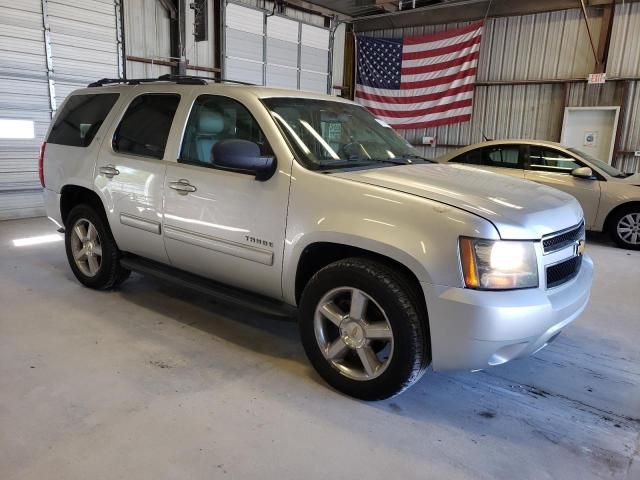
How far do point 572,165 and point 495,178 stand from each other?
5.10 metres

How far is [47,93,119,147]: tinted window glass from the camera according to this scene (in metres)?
4.13

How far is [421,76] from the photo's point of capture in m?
12.7

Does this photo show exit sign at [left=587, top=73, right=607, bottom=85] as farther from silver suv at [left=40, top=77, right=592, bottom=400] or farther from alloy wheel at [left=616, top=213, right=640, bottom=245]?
silver suv at [left=40, top=77, right=592, bottom=400]

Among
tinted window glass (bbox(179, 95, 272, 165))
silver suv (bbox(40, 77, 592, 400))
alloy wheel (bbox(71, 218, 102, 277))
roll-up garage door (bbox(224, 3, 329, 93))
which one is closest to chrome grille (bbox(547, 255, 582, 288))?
silver suv (bbox(40, 77, 592, 400))

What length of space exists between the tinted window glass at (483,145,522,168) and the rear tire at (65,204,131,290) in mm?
5997

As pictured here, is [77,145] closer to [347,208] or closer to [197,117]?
[197,117]

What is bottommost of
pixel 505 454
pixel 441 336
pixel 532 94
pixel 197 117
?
pixel 505 454

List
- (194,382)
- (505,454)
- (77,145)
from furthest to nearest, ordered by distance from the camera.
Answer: (77,145), (194,382), (505,454)

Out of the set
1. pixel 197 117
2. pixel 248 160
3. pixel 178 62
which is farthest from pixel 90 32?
pixel 248 160

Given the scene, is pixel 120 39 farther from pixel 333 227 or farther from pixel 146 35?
pixel 333 227

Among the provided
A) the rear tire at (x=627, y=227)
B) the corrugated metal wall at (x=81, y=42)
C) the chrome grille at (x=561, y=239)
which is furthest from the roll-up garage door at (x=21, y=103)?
the rear tire at (x=627, y=227)

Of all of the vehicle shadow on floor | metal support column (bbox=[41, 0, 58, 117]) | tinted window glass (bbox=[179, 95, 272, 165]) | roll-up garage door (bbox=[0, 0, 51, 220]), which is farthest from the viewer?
metal support column (bbox=[41, 0, 58, 117])

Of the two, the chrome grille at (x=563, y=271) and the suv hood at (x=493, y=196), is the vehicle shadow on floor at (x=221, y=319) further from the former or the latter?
the chrome grille at (x=563, y=271)

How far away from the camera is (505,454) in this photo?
7.66 feet
